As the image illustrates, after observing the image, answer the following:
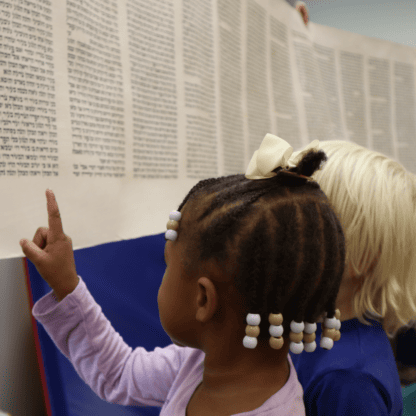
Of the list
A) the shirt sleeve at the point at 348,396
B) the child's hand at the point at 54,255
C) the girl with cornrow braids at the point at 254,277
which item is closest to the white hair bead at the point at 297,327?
the girl with cornrow braids at the point at 254,277

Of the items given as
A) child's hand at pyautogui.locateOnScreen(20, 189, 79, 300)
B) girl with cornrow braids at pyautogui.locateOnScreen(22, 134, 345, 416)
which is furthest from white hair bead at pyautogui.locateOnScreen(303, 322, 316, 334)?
child's hand at pyautogui.locateOnScreen(20, 189, 79, 300)

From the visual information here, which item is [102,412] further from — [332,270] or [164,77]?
[164,77]

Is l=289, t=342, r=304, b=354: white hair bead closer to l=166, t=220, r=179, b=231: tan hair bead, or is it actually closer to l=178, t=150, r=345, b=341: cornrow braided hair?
l=178, t=150, r=345, b=341: cornrow braided hair

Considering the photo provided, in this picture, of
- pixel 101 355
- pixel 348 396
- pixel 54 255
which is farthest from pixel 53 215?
pixel 348 396

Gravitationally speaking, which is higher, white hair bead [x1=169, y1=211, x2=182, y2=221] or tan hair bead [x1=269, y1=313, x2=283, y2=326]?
white hair bead [x1=169, y1=211, x2=182, y2=221]

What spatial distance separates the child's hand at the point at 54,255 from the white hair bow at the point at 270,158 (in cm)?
19

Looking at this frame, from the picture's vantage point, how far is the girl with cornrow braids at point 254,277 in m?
0.26

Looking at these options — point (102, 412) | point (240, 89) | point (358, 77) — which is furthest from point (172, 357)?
point (358, 77)

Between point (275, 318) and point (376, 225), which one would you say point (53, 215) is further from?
point (376, 225)

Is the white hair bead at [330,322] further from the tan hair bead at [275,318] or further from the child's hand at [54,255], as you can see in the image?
the child's hand at [54,255]

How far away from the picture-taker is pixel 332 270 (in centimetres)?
27

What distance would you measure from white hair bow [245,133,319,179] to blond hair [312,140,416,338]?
150mm

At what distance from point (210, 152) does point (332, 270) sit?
1.40ft

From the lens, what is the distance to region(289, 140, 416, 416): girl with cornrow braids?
0.36 metres
